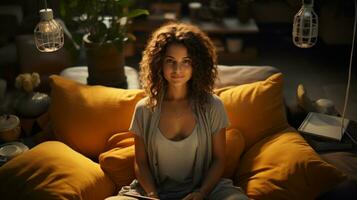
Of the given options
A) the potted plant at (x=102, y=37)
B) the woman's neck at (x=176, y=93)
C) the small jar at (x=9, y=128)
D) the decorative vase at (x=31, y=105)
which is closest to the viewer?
the woman's neck at (x=176, y=93)

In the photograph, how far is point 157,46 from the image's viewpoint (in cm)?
181

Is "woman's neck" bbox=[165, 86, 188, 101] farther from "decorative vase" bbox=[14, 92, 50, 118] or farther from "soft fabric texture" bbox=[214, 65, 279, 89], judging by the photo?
"decorative vase" bbox=[14, 92, 50, 118]

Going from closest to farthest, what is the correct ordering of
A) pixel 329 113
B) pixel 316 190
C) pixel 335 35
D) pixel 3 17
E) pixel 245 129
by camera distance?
pixel 316 190 < pixel 245 129 < pixel 329 113 < pixel 3 17 < pixel 335 35

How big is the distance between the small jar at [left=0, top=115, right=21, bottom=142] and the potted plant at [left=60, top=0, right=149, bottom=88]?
0.49 metres

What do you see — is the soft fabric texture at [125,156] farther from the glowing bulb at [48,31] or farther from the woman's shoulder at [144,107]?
the glowing bulb at [48,31]

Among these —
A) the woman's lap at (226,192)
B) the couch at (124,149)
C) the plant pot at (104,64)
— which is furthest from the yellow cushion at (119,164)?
the plant pot at (104,64)

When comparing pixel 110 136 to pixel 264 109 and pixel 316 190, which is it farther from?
pixel 316 190

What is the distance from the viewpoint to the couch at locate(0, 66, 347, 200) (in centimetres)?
178

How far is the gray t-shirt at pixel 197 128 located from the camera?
1.84 m

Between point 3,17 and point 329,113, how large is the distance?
9.01 ft

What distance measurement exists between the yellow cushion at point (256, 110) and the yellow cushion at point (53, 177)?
2.01 feet

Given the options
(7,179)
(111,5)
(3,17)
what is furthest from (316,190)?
(3,17)

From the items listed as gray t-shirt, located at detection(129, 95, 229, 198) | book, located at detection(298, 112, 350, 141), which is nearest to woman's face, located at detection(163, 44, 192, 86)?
gray t-shirt, located at detection(129, 95, 229, 198)

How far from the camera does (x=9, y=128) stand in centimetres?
223
